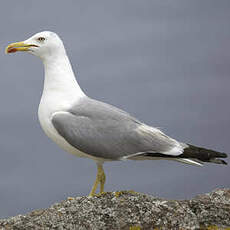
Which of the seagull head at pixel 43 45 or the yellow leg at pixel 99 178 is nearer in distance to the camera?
the yellow leg at pixel 99 178

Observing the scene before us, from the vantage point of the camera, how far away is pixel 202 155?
8.15 metres

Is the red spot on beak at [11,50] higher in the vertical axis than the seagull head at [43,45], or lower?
lower

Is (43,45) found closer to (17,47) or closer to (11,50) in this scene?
(17,47)

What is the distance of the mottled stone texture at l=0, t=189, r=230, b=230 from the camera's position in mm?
6629

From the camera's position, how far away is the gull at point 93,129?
7.91 meters

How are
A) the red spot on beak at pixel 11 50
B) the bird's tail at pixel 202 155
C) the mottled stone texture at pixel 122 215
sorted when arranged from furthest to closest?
the red spot on beak at pixel 11 50 → the bird's tail at pixel 202 155 → the mottled stone texture at pixel 122 215

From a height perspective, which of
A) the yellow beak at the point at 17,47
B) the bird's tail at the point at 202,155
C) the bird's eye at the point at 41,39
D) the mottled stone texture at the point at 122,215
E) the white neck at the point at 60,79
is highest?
the bird's eye at the point at 41,39

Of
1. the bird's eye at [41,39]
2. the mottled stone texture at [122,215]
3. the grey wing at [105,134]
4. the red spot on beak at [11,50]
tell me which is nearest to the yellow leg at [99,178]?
the grey wing at [105,134]

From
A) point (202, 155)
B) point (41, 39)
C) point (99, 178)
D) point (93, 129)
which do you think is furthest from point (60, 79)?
point (202, 155)

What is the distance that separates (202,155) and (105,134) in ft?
5.72

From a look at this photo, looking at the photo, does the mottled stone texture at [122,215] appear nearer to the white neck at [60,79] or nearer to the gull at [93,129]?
the gull at [93,129]

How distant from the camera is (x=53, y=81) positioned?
8.57m

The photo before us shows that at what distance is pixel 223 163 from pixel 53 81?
343 centimetres

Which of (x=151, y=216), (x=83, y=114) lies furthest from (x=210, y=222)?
(x=83, y=114)
